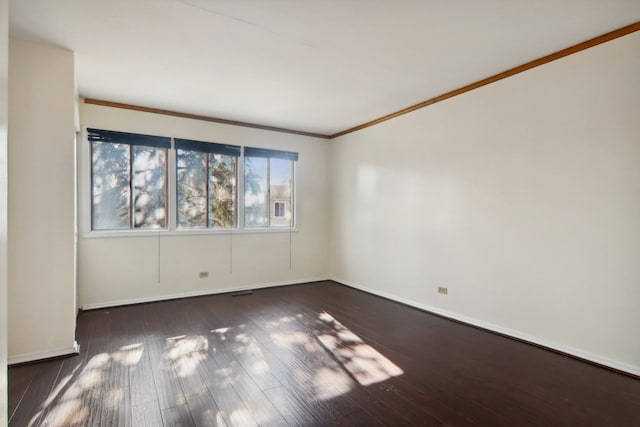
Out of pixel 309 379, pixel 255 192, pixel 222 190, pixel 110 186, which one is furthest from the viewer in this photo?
pixel 255 192

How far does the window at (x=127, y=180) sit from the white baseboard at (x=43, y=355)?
1.85 meters

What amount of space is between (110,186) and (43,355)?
2277 millimetres

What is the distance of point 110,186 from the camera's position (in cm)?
437

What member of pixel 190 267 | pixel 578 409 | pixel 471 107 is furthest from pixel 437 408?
pixel 190 267

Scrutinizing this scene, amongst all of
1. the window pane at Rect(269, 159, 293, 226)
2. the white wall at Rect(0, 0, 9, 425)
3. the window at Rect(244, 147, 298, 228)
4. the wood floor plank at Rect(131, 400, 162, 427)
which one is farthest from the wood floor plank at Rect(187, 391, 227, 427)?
the window pane at Rect(269, 159, 293, 226)

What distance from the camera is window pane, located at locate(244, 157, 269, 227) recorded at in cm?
534

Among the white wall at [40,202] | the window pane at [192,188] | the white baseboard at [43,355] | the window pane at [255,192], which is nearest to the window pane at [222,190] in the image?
the window pane at [192,188]

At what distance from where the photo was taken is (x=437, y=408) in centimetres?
211

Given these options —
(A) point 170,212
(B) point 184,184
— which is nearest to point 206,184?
(B) point 184,184

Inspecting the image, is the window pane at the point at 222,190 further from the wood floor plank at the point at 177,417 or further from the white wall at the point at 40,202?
the wood floor plank at the point at 177,417

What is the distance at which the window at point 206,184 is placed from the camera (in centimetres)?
480

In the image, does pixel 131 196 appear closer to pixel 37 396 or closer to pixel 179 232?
pixel 179 232

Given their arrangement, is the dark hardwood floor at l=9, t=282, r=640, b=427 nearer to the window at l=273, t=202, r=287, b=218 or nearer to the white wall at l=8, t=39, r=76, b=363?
the white wall at l=8, t=39, r=76, b=363

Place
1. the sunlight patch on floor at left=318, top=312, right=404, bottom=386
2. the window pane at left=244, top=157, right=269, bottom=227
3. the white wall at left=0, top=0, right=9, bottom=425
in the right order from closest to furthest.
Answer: the white wall at left=0, top=0, right=9, bottom=425
the sunlight patch on floor at left=318, top=312, right=404, bottom=386
the window pane at left=244, top=157, right=269, bottom=227
